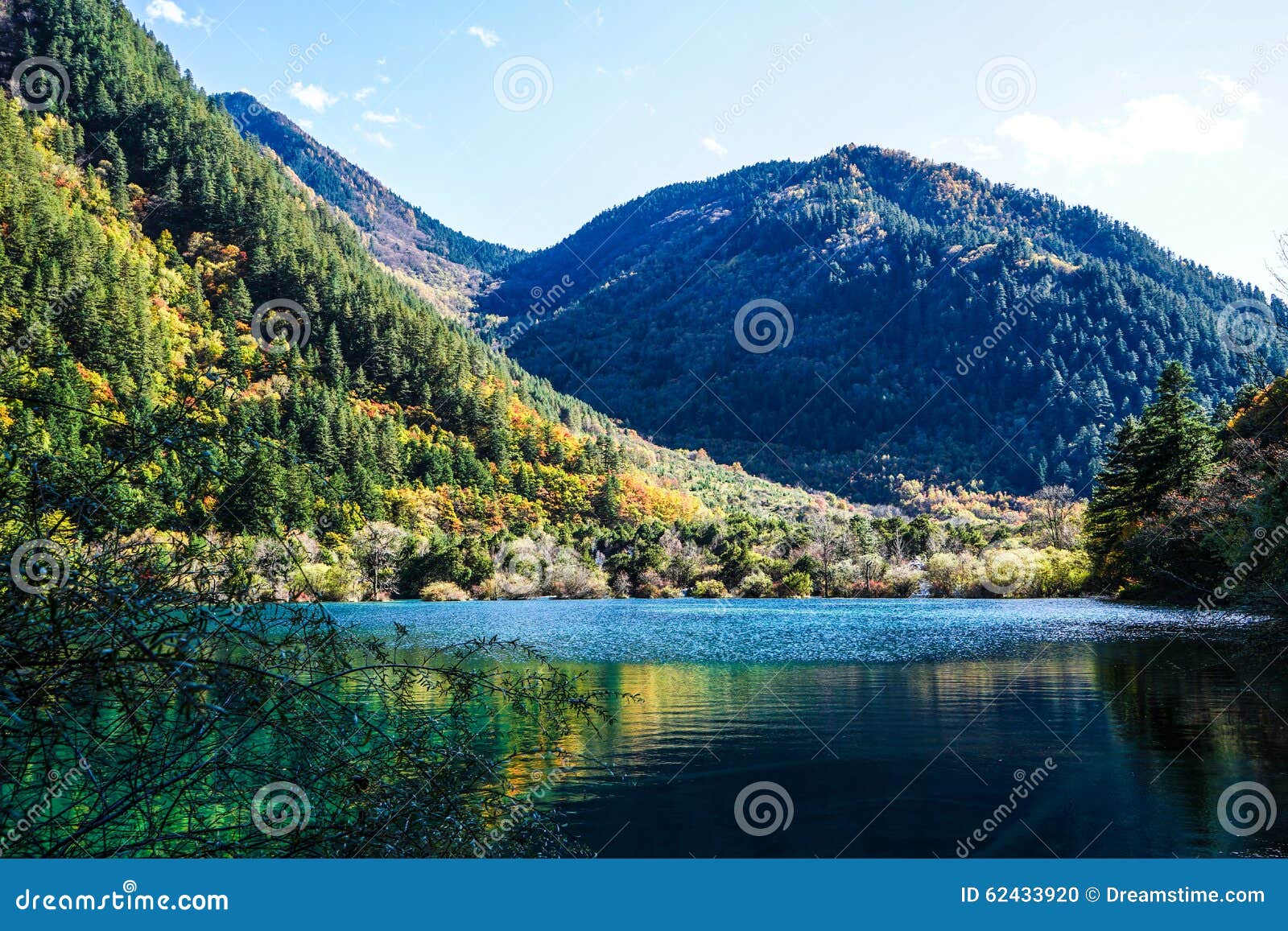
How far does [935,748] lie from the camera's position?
14984 mm

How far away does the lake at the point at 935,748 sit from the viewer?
1059 cm

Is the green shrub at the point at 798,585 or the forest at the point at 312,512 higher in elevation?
the forest at the point at 312,512

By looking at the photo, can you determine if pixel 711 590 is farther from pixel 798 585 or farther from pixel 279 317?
pixel 279 317

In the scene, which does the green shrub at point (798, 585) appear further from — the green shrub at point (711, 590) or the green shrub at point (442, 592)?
the green shrub at point (442, 592)

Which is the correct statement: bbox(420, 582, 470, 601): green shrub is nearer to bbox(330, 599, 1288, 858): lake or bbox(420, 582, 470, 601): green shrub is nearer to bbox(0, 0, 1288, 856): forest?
bbox(0, 0, 1288, 856): forest

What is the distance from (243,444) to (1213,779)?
1394cm

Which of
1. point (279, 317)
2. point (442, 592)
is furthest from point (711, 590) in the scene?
point (279, 317)

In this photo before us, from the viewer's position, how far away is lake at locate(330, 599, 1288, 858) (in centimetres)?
1059

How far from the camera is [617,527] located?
3644 inches

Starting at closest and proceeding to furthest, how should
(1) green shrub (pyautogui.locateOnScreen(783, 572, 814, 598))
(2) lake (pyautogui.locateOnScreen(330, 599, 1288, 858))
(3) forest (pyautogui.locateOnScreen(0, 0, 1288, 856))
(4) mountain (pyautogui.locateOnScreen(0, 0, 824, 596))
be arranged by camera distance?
(3) forest (pyautogui.locateOnScreen(0, 0, 1288, 856)) → (2) lake (pyautogui.locateOnScreen(330, 599, 1288, 858)) → (4) mountain (pyautogui.locateOnScreen(0, 0, 824, 596)) → (1) green shrub (pyautogui.locateOnScreen(783, 572, 814, 598))

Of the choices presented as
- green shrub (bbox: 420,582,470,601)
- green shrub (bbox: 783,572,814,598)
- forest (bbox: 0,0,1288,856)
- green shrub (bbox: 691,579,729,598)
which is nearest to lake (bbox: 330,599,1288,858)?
forest (bbox: 0,0,1288,856)

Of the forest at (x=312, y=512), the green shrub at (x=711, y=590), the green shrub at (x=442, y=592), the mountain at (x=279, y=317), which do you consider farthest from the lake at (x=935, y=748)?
the green shrub at (x=711, y=590)

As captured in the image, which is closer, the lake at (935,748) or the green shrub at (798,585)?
the lake at (935,748)

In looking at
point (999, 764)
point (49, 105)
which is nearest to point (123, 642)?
point (999, 764)
